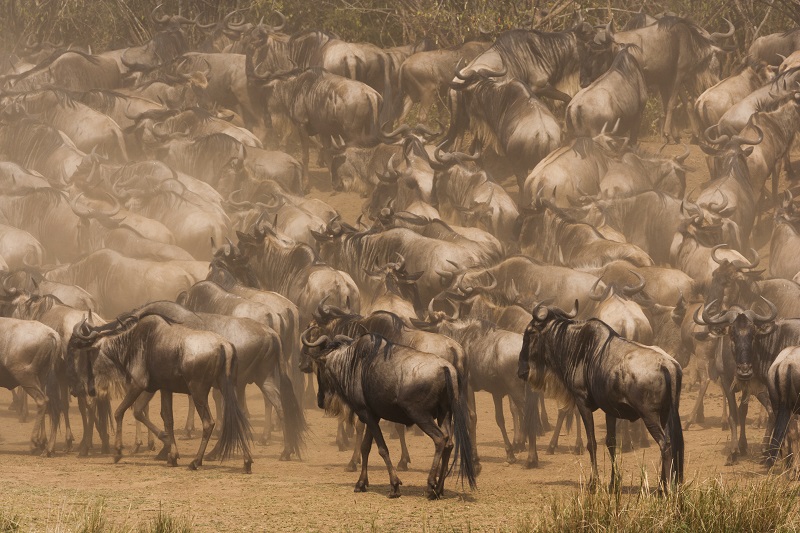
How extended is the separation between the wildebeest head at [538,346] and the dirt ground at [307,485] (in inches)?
37.2

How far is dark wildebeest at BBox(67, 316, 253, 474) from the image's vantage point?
13.4m

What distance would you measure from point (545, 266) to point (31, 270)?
21.0ft

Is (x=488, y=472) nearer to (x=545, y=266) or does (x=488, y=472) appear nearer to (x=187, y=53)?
(x=545, y=266)

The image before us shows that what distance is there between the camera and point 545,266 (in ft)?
57.7

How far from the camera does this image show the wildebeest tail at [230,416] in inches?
528

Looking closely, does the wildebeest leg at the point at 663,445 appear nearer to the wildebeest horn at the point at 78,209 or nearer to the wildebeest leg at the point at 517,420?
the wildebeest leg at the point at 517,420

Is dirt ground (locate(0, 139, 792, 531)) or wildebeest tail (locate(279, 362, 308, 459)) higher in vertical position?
wildebeest tail (locate(279, 362, 308, 459))

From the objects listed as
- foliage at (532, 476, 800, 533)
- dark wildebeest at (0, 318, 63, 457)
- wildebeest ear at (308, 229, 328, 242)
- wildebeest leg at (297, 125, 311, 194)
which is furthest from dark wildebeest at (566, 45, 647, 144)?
foliage at (532, 476, 800, 533)

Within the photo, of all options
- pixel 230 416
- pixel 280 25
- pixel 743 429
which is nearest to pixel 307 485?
pixel 230 416

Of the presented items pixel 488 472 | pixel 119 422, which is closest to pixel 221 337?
pixel 119 422

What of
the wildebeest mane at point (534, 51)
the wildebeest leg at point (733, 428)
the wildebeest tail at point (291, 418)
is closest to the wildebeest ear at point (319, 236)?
the wildebeest tail at point (291, 418)

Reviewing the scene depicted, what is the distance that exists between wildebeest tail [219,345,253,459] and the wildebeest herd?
0.03 m

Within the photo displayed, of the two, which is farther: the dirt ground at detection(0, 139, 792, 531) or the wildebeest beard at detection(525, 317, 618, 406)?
the wildebeest beard at detection(525, 317, 618, 406)

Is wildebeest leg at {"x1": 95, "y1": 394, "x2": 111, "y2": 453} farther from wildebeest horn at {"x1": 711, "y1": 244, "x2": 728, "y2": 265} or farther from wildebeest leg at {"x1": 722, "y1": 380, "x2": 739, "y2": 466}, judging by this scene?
wildebeest horn at {"x1": 711, "y1": 244, "x2": 728, "y2": 265}
